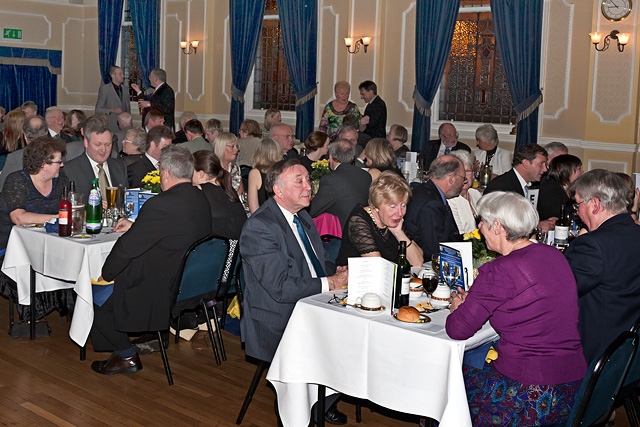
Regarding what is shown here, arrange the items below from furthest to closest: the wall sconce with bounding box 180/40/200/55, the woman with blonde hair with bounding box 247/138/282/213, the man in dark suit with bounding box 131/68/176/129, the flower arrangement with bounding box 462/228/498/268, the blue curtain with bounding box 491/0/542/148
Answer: the wall sconce with bounding box 180/40/200/55
the man in dark suit with bounding box 131/68/176/129
the blue curtain with bounding box 491/0/542/148
the woman with blonde hair with bounding box 247/138/282/213
the flower arrangement with bounding box 462/228/498/268

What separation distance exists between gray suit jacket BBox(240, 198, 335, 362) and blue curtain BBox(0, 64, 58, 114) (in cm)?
1112

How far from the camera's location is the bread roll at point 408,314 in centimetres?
311

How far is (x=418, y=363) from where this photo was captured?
2.99 meters

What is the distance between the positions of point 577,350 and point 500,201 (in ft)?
2.01

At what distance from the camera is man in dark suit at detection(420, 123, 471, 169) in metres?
8.55

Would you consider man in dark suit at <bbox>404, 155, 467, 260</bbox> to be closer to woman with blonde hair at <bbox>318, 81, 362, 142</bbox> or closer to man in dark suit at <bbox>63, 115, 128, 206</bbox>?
man in dark suit at <bbox>63, 115, 128, 206</bbox>

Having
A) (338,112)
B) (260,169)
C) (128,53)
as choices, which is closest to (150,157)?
(260,169)

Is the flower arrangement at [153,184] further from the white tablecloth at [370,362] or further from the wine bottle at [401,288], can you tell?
the wine bottle at [401,288]

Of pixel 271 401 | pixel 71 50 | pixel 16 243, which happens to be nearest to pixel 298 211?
pixel 271 401

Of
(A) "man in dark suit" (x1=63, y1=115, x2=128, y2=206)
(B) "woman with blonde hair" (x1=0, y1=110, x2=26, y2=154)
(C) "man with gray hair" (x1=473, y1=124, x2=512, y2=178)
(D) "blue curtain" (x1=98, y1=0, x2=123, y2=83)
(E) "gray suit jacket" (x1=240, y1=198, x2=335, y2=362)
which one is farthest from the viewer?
(D) "blue curtain" (x1=98, y1=0, x2=123, y2=83)

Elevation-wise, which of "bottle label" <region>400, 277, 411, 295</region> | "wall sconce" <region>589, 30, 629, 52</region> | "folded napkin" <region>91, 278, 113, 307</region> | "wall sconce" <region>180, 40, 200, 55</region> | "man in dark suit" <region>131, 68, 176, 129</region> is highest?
"wall sconce" <region>180, 40, 200, 55</region>

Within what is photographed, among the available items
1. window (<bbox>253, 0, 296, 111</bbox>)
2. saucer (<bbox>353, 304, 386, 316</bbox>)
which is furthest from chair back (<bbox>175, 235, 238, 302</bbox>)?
window (<bbox>253, 0, 296, 111</bbox>)

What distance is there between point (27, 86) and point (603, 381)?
12.6m

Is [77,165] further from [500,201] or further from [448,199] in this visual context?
[500,201]
